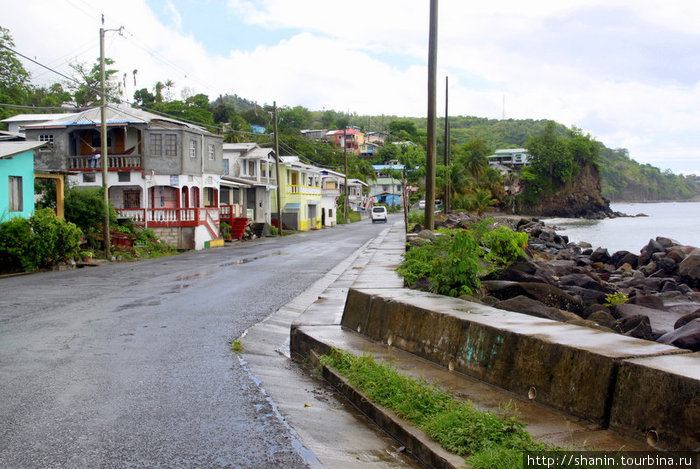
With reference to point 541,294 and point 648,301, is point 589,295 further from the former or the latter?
point 541,294

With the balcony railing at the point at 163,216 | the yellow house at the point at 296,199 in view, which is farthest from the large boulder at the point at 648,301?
the yellow house at the point at 296,199

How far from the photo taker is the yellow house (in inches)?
2361

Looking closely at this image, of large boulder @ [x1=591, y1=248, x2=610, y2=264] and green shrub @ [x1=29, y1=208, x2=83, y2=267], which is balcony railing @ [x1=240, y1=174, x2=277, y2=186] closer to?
green shrub @ [x1=29, y1=208, x2=83, y2=267]

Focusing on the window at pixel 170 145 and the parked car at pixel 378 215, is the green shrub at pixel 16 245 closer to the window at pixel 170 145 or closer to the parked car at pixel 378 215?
the window at pixel 170 145

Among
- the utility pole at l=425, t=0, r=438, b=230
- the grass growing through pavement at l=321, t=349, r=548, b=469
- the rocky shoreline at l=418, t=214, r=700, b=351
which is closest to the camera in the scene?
the grass growing through pavement at l=321, t=349, r=548, b=469

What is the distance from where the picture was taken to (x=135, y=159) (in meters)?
37.2

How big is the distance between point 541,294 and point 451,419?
6738 mm

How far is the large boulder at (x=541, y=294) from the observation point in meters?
11.2

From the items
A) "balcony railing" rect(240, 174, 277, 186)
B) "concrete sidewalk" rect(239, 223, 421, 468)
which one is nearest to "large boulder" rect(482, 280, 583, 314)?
"concrete sidewalk" rect(239, 223, 421, 468)

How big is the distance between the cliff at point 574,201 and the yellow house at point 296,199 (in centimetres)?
5285

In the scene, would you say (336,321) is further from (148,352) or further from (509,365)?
(509,365)

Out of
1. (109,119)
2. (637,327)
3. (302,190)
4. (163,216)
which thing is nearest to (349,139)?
(302,190)

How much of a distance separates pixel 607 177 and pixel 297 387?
17373 cm

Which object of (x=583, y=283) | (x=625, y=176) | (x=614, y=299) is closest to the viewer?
(x=614, y=299)
